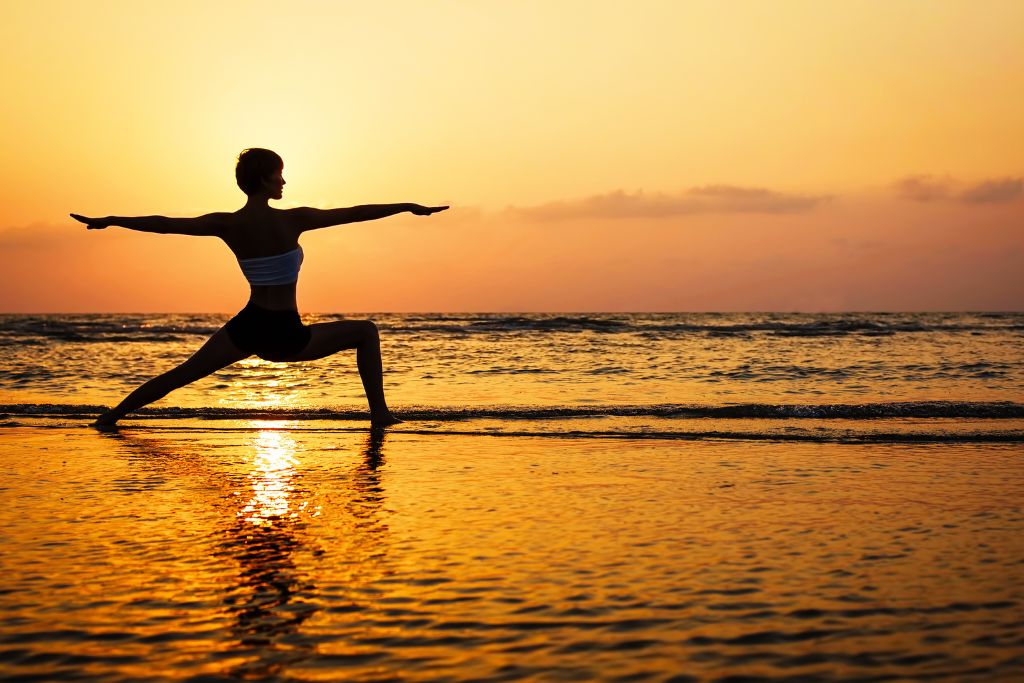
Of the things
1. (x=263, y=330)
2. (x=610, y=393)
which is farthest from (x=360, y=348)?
(x=610, y=393)

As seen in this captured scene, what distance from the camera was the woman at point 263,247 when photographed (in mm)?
7777

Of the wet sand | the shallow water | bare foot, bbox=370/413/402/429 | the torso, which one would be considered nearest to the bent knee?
bare foot, bbox=370/413/402/429

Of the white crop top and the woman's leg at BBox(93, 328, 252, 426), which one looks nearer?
the white crop top

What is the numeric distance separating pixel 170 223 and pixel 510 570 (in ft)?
16.7

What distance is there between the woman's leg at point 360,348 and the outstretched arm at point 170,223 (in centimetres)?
112

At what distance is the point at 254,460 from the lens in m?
6.86

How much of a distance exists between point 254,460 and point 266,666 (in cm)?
424

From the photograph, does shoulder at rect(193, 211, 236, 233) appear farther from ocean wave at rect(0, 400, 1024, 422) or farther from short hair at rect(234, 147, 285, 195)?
ocean wave at rect(0, 400, 1024, 422)

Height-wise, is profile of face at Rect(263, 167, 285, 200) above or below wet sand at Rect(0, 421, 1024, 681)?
above

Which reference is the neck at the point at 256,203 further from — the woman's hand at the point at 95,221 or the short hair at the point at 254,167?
the woman's hand at the point at 95,221

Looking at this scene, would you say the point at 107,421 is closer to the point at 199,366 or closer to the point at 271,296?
the point at 199,366

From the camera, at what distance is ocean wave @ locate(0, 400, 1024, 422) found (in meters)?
10.3

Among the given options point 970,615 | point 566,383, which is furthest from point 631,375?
point 970,615

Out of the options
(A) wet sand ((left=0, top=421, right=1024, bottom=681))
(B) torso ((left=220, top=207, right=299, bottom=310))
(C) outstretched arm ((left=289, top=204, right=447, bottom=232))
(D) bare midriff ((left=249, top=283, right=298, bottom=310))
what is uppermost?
(C) outstretched arm ((left=289, top=204, right=447, bottom=232))
